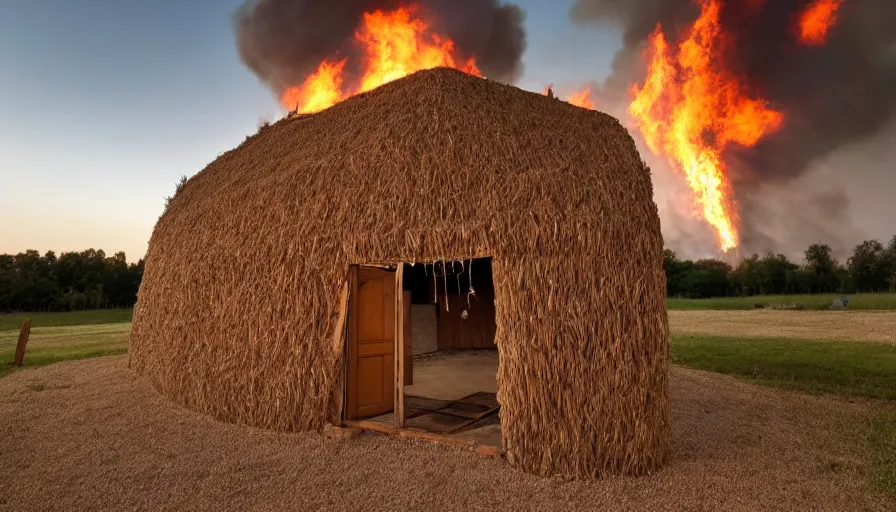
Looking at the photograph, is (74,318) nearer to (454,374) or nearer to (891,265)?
(454,374)

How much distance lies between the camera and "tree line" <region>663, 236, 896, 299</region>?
54.5 meters

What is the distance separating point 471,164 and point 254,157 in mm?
5642

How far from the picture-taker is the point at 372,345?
7.63 metres

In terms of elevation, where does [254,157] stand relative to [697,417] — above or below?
above

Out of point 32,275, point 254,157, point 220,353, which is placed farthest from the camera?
point 32,275

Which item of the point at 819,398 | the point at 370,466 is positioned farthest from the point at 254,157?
the point at 819,398

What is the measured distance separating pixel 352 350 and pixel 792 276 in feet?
225

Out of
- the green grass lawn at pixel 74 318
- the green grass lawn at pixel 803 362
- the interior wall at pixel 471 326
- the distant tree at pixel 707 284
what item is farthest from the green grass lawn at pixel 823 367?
the distant tree at pixel 707 284

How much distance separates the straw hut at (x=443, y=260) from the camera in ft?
17.8

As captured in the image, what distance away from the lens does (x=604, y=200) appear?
231 inches

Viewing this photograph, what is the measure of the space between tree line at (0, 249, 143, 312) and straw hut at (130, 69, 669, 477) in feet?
169

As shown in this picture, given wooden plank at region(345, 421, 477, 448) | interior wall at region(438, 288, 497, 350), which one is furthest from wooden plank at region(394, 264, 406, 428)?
interior wall at region(438, 288, 497, 350)

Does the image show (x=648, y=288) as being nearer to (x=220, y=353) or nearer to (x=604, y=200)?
(x=604, y=200)

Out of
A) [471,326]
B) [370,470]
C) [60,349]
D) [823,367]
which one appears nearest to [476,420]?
[370,470]
